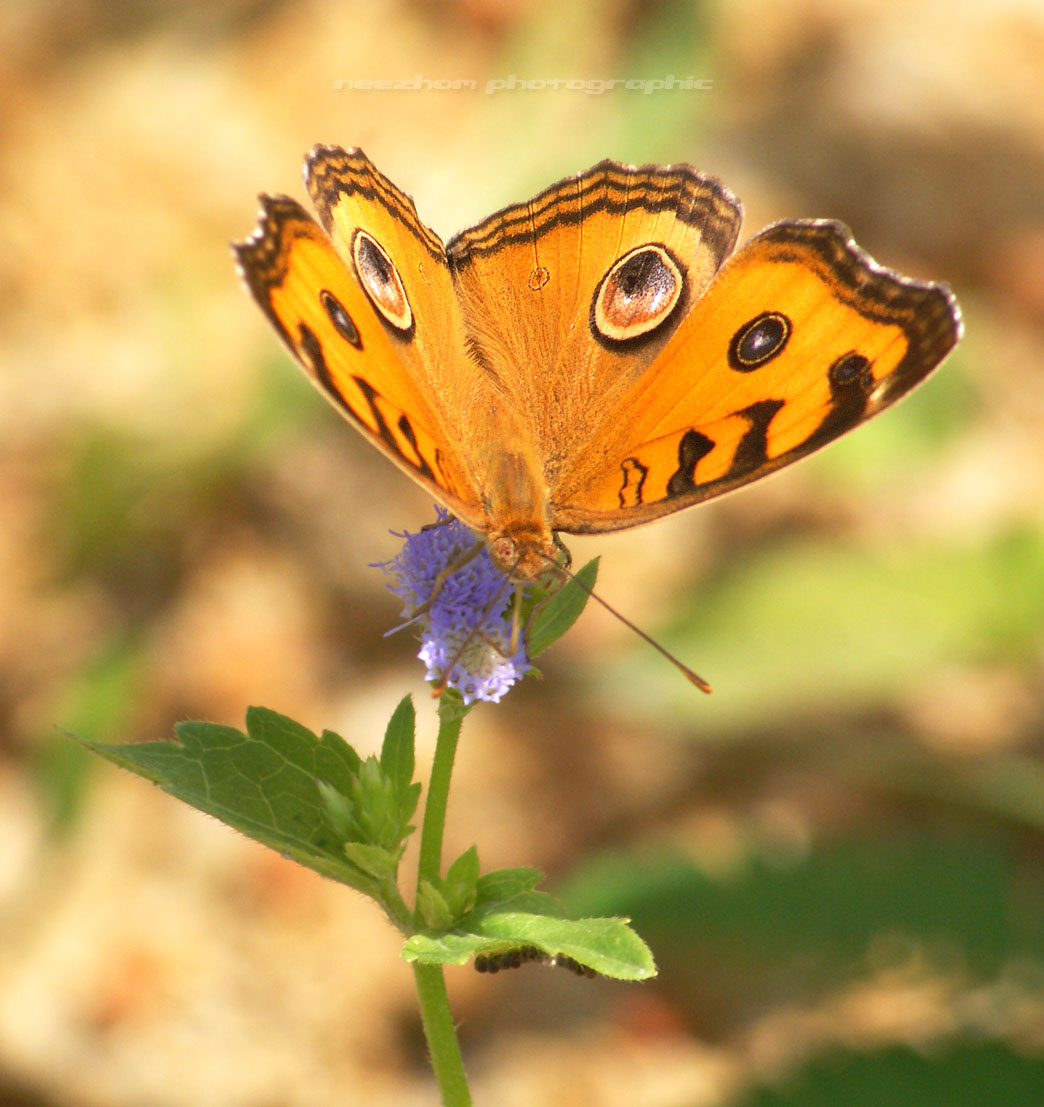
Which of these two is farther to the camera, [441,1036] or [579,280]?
[579,280]

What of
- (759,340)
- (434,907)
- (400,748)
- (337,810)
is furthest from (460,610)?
(759,340)

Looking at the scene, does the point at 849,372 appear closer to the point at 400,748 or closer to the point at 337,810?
the point at 400,748

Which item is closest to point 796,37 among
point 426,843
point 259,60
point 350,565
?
point 259,60

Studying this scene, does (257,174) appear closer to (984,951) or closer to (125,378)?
(125,378)

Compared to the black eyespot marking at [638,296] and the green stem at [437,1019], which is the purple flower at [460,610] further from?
the black eyespot marking at [638,296]

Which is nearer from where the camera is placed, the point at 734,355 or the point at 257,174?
the point at 734,355

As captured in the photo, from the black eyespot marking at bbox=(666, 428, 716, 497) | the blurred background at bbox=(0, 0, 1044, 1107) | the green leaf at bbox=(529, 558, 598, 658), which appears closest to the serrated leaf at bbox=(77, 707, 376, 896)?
the green leaf at bbox=(529, 558, 598, 658)

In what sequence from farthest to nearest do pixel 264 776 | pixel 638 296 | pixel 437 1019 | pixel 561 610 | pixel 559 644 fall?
1. pixel 559 644
2. pixel 638 296
3. pixel 561 610
4. pixel 264 776
5. pixel 437 1019
